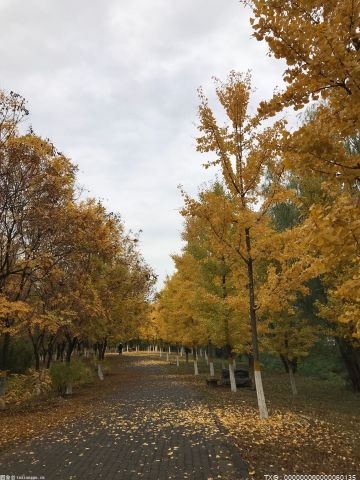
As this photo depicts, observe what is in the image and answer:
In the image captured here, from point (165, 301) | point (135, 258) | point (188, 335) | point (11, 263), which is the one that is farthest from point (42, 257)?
point (165, 301)

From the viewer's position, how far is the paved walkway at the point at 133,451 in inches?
269

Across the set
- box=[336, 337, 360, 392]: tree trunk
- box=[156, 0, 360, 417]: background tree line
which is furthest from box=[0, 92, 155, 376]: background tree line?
box=[336, 337, 360, 392]: tree trunk

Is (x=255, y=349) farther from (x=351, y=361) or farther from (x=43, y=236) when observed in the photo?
(x=351, y=361)

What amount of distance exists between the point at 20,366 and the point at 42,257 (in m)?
12.7

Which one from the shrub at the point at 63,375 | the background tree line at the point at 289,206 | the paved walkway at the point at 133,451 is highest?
the background tree line at the point at 289,206

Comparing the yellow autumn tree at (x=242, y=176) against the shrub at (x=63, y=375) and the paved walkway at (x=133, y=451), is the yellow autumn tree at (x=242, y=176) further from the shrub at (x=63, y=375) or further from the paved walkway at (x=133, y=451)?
the shrub at (x=63, y=375)

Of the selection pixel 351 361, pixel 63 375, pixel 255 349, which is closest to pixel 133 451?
pixel 255 349

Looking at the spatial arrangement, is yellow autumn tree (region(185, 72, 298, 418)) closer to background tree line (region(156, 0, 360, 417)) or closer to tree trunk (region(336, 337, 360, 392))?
background tree line (region(156, 0, 360, 417))

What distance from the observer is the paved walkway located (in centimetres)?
682

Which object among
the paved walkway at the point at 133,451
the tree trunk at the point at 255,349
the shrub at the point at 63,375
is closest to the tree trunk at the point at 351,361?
the tree trunk at the point at 255,349

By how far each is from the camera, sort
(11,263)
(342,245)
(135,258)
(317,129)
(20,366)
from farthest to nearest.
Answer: (135,258), (20,366), (11,263), (317,129), (342,245)

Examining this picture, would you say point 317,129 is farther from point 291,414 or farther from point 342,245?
point 291,414

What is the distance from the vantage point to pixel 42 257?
1420 cm

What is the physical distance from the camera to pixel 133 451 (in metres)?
8.12
